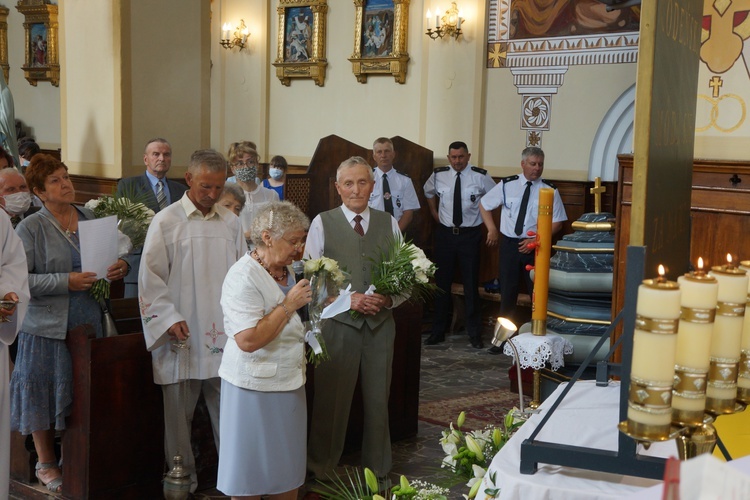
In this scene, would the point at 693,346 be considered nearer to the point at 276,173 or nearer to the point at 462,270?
the point at 276,173

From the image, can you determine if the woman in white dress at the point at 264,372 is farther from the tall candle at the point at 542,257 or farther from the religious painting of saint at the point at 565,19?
the religious painting of saint at the point at 565,19

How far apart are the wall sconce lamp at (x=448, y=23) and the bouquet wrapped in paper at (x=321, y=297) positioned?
251 inches

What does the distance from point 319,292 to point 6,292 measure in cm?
140

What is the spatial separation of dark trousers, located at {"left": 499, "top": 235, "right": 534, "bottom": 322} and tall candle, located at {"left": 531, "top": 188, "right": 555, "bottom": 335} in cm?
468

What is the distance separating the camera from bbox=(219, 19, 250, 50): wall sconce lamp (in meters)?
12.6

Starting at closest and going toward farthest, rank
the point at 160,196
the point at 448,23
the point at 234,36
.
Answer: the point at 160,196, the point at 448,23, the point at 234,36

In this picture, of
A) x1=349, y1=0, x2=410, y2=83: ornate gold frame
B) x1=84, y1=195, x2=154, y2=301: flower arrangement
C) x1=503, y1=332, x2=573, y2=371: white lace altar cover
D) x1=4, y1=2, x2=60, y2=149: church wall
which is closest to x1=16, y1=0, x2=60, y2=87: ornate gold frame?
x1=4, y1=2, x2=60, y2=149: church wall

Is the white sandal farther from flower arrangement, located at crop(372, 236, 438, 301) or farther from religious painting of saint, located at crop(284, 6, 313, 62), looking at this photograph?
religious painting of saint, located at crop(284, 6, 313, 62)

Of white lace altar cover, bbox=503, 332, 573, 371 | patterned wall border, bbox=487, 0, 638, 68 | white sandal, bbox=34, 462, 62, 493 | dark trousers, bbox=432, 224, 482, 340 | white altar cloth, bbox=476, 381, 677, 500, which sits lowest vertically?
white sandal, bbox=34, 462, 62, 493

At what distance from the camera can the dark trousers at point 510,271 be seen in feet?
28.2

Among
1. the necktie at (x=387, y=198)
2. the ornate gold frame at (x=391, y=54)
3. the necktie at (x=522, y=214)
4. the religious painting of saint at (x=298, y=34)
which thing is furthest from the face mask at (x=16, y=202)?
the religious painting of saint at (x=298, y=34)

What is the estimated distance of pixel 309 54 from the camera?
39.3ft

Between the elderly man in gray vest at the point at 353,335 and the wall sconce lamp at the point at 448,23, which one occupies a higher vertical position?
the wall sconce lamp at the point at 448,23

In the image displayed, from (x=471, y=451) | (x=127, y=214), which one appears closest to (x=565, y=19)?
(x=127, y=214)
